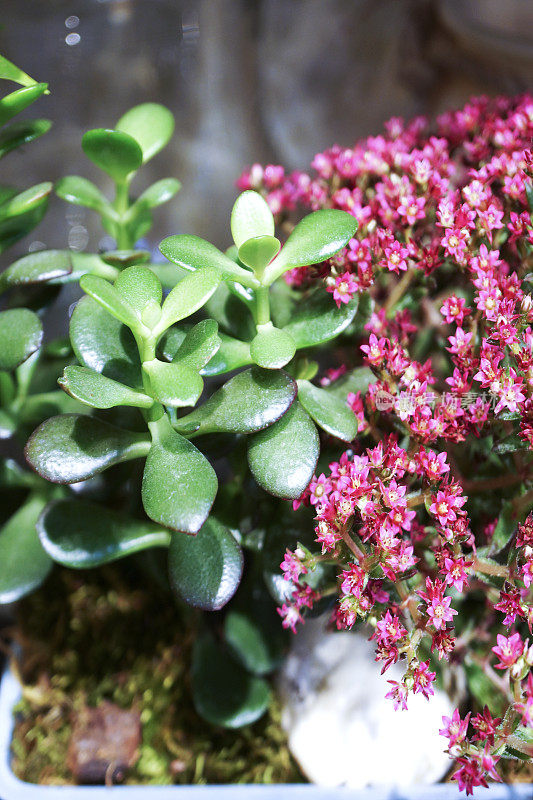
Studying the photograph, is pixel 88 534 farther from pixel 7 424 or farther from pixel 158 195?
pixel 158 195

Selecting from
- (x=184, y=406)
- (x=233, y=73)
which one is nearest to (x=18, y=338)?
(x=184, y=406)

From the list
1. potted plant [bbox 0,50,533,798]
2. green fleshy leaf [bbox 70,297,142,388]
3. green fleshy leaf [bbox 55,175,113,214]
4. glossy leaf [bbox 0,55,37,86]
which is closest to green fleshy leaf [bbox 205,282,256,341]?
potted plant [bbox 0,50,533,798]

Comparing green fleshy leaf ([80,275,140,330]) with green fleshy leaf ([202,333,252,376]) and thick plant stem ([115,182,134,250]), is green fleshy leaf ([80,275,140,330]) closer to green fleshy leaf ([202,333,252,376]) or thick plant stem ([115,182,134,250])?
green fleshy leaf ([202,333,252,376])

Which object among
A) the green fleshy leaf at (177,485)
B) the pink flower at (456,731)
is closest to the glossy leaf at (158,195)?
the green fleshy leaf at (177,485)

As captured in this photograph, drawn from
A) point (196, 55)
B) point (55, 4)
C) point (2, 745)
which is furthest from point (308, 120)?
point (2, 745)

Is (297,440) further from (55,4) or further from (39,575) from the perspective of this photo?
(55,4)

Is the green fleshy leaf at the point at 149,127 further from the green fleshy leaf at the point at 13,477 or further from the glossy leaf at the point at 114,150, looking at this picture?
the green fleshy leaf at the point at 13,477
